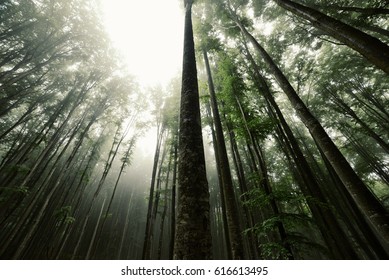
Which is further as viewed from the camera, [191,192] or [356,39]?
[356,39]

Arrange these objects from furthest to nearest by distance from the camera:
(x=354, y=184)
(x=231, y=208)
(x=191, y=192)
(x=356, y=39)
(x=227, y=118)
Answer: (x=227, y=118), (x=231, y=208), (x=354, y=184), (x=356, y=39), (x=191, y=192)

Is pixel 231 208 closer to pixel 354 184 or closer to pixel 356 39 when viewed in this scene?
pixel 354 184

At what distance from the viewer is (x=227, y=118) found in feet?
25.7

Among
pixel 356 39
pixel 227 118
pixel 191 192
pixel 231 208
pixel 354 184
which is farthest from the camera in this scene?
pixel 227 118

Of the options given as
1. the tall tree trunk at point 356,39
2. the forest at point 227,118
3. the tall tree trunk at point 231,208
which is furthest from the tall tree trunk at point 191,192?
the tall tree trunk at point 231,208

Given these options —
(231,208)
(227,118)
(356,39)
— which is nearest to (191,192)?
(356,39)

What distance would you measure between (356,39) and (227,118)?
206 inches

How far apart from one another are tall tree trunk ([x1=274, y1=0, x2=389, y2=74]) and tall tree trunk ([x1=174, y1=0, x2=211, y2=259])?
2240mm

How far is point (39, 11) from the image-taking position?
10.8 metres

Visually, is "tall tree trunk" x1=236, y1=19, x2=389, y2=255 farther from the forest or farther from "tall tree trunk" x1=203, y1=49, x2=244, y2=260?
"tall tree trunk" x1=203, y1=49, x2=244, y2=260

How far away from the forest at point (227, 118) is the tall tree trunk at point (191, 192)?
1 centimetres

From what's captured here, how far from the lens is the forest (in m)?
3.04

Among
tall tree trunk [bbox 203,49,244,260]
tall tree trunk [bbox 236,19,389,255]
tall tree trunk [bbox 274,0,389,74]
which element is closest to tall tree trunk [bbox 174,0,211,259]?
tall tree trunk [bbox 274,0,389,74]

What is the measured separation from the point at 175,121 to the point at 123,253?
19.3m
